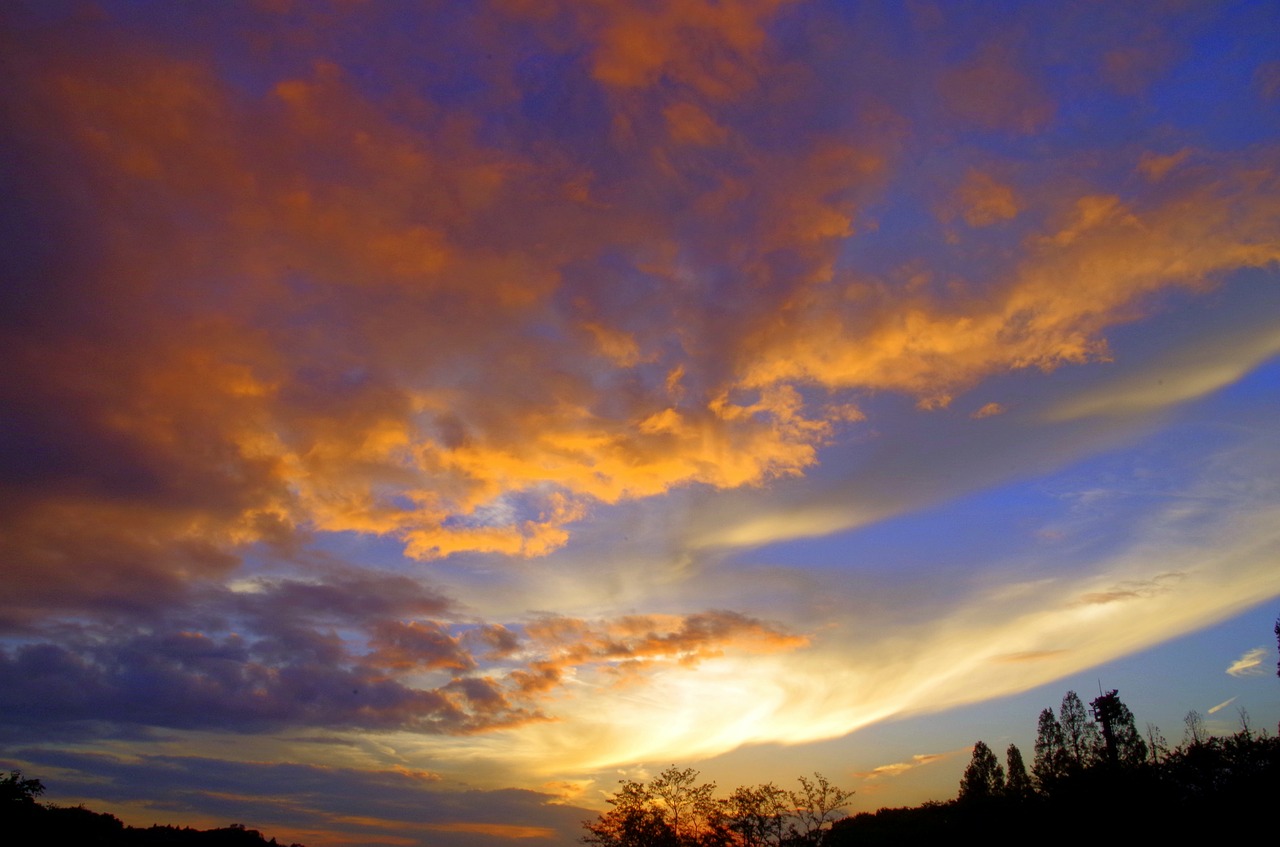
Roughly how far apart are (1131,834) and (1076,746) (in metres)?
38.7

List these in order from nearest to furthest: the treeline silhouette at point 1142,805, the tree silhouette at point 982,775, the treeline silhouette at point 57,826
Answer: the treeline silhouette at point 1142,805 → the treeline silhouette at point 57,826 → the tree silhouette at point 982,775

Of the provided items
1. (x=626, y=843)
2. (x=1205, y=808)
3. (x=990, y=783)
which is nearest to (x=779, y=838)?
(x=626, y=843)

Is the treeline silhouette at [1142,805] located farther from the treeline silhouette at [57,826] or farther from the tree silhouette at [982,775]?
the treeline silhouette at [57,826]

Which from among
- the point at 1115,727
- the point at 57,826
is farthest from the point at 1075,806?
the point at 57,826

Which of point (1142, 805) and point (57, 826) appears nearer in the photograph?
point (1142, 805)

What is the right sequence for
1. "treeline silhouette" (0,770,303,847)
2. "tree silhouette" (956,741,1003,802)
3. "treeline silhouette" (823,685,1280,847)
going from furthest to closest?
"tree silhouette" (956,741,1003,802) < "treeline silhouette" (0,770,303,847) < "treeline silhouette" (823,685,1280,847)

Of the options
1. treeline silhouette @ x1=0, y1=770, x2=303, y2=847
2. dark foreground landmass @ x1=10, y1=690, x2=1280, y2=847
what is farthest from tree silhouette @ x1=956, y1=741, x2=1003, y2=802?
treeline silhouette @ x1=0, y1=770, x2=303, y2=847

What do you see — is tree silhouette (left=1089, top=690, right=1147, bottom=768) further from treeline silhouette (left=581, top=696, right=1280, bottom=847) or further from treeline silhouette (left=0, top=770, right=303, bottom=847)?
treeline silhouette (left=0, top=770, right=303, bottom=847)

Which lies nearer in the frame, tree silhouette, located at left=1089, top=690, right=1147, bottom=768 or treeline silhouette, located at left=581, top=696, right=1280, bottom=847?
treeline silhouette, located at left=581, top=696, right=1280, bottom=847

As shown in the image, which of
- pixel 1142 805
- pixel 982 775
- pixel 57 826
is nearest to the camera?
pixel 1142 805

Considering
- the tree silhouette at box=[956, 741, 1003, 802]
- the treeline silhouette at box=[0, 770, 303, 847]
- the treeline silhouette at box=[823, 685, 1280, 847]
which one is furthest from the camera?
the tree silhouette at box=[956, 741, 1003, 802]

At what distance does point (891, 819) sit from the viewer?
65.6 metres

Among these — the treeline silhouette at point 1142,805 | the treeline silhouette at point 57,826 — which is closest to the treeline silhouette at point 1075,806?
the treeline silhouette at point 1142,805

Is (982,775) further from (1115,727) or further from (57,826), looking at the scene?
(57,826)
